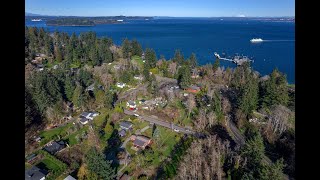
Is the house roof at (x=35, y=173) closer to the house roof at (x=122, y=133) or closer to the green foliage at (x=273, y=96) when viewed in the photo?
the house roof at (x=122, y=133)

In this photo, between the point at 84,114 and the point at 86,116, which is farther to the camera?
the point at 84,114

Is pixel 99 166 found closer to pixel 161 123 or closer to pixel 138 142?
pixel 138 142

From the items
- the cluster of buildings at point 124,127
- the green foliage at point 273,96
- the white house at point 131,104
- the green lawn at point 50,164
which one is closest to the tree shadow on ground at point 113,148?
the cluster of buildings at point 124,127

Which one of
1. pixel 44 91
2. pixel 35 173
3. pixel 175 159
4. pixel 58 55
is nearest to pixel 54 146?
pixel 35 173

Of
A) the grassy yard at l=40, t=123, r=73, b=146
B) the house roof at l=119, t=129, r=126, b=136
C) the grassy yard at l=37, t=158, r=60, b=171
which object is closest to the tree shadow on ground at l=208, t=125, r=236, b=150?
the house roof at l=119, t=129, r=126, b=136

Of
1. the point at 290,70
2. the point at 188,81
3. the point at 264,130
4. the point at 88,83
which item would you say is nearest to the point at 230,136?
the point at 264,130
